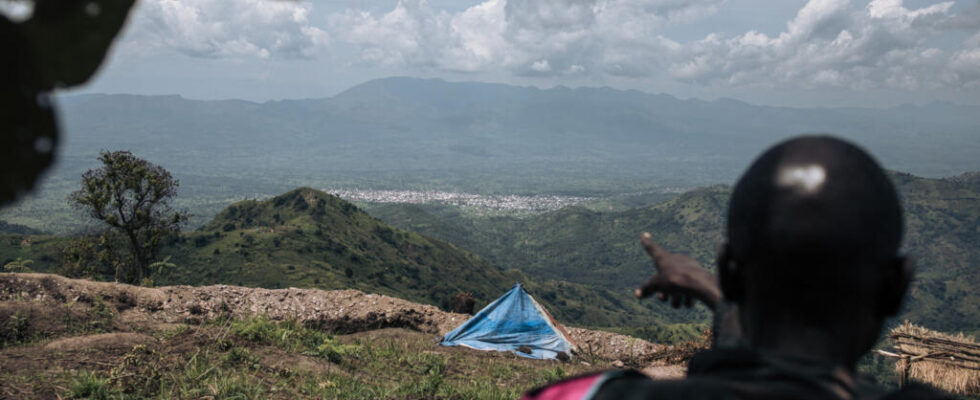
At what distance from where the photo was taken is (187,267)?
135ft

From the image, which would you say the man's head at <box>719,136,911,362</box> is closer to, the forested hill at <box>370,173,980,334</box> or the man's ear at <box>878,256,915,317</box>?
the man's ear at <box>878,256,915,317</box>

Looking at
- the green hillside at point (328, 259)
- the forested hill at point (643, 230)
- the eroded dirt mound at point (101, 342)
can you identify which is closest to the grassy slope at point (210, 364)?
the eroded dirt mound at point (101, 342)

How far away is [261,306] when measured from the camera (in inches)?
452

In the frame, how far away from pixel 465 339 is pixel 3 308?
793 cm

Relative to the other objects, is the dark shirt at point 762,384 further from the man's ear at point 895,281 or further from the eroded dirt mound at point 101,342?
the eroded dirt mound at point 101,342

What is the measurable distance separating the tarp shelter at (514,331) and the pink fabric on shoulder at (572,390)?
35.6ft

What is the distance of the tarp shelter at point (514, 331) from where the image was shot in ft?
40.4

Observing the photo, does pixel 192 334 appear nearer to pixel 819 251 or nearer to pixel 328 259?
pixel 819 251

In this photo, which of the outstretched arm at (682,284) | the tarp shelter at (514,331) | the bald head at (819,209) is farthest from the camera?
the tarp shelter at (514,331)

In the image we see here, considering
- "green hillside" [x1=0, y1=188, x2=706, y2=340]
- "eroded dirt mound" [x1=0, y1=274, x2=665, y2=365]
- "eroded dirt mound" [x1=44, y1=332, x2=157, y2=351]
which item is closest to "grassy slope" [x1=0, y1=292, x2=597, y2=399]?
"eroded dirt mound" [x1=44, y1=332, x2=157, y2=351]

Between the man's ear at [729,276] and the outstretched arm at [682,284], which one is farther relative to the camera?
the outstretched arm at [682,284]

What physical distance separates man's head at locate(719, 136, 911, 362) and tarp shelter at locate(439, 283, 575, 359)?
1097cm

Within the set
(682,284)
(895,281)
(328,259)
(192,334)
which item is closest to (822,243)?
(895,281)

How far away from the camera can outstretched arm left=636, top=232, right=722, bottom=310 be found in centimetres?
170
